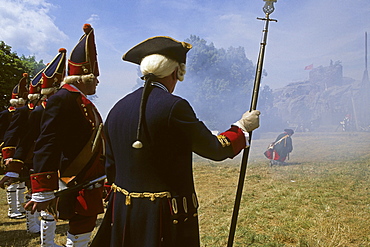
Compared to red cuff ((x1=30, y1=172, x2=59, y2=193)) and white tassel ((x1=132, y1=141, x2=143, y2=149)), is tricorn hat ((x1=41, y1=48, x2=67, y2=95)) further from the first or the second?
white tassel ((x1=132, y1=141, x2=143, y2=149))

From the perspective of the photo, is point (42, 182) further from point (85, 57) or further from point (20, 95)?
point (20, 95)

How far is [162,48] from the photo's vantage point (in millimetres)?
1876

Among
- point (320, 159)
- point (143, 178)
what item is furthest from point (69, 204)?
point (320, 159)

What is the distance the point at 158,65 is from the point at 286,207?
4641 mm

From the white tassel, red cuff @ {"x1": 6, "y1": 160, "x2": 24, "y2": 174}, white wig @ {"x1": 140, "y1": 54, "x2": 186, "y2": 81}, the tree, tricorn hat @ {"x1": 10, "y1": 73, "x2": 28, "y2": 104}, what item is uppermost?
the tree

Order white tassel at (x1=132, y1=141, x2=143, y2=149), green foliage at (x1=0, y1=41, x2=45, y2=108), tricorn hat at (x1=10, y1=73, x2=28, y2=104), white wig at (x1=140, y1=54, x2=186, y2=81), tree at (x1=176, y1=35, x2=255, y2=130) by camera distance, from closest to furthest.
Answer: white tassel at (x1=132, y1=141, x2=143, y2=149) → white wig at (x1=140, y1=54, x2=186, y2=81) → tricorn hat at (x1=10, y1=73, x2=28, y2=104) → green foliage at (x1=0, y1=41, x2=45, y2=108) → tree at (x1=176, y1=35, x2=255, y2=130)

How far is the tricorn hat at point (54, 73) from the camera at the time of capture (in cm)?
388

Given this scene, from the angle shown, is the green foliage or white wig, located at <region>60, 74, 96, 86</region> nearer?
white wig, located at <region>60, 74, 96, 86</region>

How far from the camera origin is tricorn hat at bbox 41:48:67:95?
12.7 ft

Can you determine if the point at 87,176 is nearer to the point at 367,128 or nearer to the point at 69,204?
the point at 69,204

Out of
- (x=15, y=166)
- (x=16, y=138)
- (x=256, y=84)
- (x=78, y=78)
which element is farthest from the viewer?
(x=16, y=138)

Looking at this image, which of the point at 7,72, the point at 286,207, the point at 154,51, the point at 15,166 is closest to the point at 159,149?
the point at 154,51

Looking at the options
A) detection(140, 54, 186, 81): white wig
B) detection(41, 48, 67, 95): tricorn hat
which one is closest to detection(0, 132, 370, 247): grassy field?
detection(41, 48, 67, 95): tricorn hat

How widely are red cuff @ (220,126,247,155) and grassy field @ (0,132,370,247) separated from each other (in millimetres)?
2615
